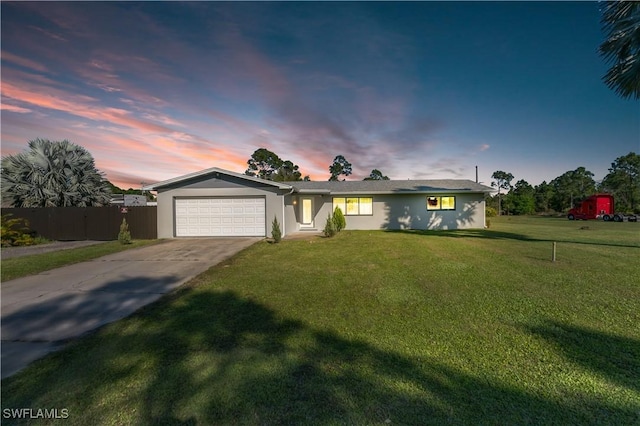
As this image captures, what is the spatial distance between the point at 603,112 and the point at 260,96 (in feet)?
68.1

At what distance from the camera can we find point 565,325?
357 cm

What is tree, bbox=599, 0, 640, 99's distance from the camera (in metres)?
6.49

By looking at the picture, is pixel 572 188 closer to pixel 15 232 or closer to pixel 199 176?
pixel 199 176

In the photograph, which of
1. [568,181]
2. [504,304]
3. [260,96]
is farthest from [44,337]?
[568,181]

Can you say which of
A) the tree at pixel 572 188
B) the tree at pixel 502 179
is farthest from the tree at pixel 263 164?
the tree at pixel 502 179

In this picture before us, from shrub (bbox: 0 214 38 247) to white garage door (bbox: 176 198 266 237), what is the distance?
6.32 metres

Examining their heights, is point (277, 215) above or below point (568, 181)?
below

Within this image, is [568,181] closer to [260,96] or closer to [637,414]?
[260,96]

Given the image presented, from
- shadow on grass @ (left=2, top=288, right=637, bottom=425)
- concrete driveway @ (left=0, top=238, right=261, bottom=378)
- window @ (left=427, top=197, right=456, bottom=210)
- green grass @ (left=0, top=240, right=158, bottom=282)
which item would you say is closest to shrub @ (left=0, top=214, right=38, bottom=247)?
green grass @ (left=0, top=240, right=158, bottom=282)

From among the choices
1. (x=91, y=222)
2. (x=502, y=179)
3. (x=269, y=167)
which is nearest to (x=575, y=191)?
(x=502, y=179)

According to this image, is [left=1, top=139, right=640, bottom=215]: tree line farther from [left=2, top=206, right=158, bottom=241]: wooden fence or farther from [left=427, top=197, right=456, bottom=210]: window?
[left=427, top=197, right=456, bottom=210]: window

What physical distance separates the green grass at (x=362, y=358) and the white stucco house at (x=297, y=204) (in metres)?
8.04

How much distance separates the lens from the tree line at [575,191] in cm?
3397

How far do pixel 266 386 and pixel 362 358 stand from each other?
1047 mm
